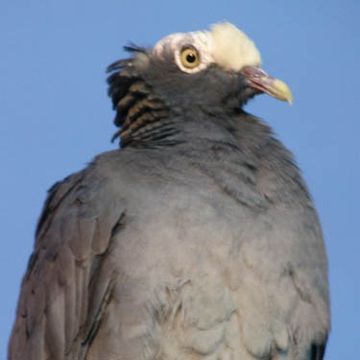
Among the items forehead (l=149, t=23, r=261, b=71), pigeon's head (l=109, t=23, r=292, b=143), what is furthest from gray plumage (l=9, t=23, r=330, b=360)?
forehead (l=149, t=23, r=261, b=71)

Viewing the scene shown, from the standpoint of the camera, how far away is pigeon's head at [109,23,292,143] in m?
6.90

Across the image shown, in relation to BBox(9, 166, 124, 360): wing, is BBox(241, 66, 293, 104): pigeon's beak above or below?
above

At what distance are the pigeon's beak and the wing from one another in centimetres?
113

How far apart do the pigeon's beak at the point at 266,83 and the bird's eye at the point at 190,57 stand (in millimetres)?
277

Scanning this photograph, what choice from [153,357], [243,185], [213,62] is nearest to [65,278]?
[153,357]

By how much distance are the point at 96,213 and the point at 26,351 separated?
78cm

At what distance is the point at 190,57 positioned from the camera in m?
7.12

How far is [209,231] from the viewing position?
6074 mm

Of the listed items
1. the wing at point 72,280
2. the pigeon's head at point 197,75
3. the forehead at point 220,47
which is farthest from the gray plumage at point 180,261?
the forehead at point 220,47

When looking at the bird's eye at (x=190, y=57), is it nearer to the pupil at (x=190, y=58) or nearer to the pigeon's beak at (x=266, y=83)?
the pupil at (x=190, y=58)

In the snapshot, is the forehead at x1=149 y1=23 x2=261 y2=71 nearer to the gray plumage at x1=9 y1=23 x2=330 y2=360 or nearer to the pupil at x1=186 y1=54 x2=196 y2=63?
the pupil at x1=186 y1=54 x2=196 y2=63

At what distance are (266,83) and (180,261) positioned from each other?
1.40 meters

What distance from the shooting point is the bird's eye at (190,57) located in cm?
709

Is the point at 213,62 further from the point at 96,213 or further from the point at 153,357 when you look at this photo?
the point at 153,357
